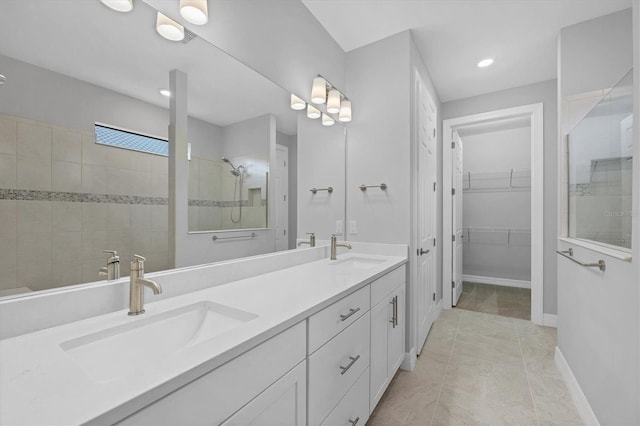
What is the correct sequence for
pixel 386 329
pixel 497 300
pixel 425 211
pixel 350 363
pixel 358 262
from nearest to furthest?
pixel 350 363 → pixel 386 329 → pixel 358 262 → pixel 425 211 → pixel 497 300

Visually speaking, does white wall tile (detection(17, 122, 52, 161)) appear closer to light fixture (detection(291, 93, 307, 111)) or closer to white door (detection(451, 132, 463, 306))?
light fixture (detection(291, 93, 307, 111))

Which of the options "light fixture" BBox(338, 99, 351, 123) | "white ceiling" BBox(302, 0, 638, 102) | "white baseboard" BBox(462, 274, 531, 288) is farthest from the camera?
"white baseboard" BBox(462, 274, 531, 288)

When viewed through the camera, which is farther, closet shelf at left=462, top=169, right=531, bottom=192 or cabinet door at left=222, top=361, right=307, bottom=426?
closet shelf at left=462, top=169, right=531, bottom=192

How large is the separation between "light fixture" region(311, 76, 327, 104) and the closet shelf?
12.1 ft

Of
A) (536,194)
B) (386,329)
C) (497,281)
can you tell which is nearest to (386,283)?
(386,329)

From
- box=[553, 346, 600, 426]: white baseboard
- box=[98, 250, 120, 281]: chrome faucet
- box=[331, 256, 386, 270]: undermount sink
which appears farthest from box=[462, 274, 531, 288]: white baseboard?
box=[98, 250, 120, 281]: chrome faucet

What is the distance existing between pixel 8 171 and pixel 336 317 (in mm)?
1116

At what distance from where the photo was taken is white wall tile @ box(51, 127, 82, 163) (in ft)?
2.63

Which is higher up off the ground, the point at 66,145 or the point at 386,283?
the point at 66,145

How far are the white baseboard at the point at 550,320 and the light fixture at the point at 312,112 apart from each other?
307 centimetres

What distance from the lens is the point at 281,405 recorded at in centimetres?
81

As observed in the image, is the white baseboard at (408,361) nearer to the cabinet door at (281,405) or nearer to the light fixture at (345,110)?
the cabinet door at (281,405)

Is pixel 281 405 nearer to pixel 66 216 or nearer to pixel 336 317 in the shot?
pixel 336 317

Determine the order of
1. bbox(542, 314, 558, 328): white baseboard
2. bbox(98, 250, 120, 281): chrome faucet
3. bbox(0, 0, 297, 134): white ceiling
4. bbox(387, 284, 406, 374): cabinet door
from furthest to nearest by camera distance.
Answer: bbox(542, 314, 558, 328): white baseboard, bbox(387, 284, 406, 374): cabinet door, bbox(98, 250, 120, 281): chrome faucet, bbox(0, 0, 297, 134): white ceiling
